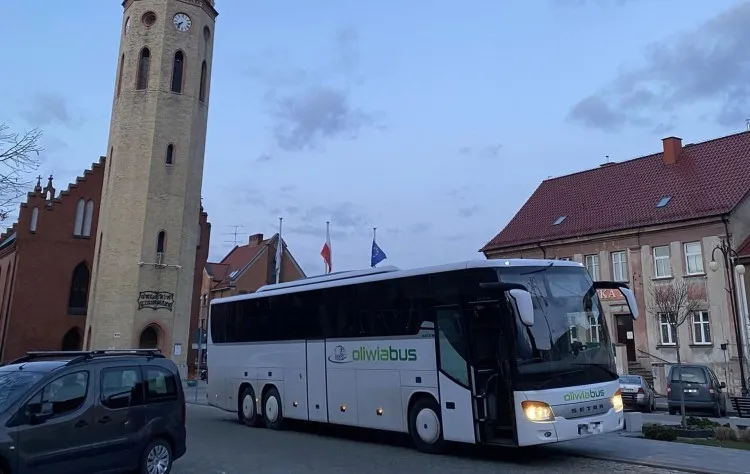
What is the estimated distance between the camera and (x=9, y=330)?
129ft

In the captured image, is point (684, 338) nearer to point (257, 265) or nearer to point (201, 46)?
point (201, 46)

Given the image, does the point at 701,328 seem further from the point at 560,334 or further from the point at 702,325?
the point at 560,334

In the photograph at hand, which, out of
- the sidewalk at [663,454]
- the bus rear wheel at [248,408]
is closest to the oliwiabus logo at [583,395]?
the sidewalk at [663,454]

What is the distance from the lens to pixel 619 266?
36406 mm

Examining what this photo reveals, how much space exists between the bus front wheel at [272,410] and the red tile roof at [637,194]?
83.9 ft

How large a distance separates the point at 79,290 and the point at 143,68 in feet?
52.0

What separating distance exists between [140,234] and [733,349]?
32.2m

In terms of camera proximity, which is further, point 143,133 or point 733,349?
point 143,133

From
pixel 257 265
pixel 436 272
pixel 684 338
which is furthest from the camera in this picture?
pixel 257 265

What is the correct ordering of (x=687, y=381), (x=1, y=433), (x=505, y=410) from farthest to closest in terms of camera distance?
(x=687, y=381)
(x=505, y=410)
(x=1, y=433)

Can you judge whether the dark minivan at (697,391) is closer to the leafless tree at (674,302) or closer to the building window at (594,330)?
the leafless tree at (674,302)

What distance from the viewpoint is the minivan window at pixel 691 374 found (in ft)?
73.6

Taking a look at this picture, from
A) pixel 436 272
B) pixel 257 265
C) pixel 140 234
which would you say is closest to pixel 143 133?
pixel 140 234

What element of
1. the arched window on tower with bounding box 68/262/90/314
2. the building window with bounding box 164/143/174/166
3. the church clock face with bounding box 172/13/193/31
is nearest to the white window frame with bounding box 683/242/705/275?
the building window with bounding box 164/143/174/166
